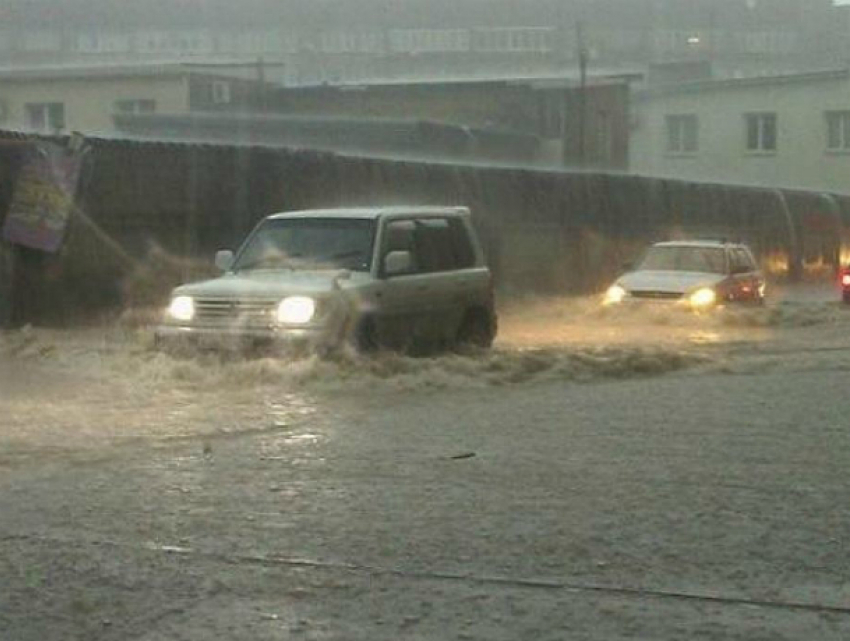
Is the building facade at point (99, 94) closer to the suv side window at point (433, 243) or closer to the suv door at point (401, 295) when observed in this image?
the suv side window at point (433, 243)

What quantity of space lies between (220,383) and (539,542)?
23.9 feet

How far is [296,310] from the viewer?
1549cm

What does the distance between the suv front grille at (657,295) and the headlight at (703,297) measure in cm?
20

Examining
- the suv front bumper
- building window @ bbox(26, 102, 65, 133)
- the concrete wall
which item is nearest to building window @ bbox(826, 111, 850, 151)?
the concrete wall

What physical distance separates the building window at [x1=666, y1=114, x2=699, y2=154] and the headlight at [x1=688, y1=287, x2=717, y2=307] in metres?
38.1

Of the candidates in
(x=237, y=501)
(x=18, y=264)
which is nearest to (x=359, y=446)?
(x=237, y=501)

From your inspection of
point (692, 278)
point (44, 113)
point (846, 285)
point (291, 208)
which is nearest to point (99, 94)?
point (44, 113)

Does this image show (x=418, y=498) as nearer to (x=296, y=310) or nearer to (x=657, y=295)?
(x=296, y=310)

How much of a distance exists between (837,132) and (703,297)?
126ft

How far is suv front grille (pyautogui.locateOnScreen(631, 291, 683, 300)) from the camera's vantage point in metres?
25.1

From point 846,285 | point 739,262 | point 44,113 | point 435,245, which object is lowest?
point 846,285

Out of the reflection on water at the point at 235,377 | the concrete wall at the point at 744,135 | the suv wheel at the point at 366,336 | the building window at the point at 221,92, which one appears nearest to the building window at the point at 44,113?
the building window at the point at 221,92

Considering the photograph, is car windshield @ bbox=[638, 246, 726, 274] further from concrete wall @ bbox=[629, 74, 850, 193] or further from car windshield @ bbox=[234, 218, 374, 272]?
concrete wall @ bbox=[629, 74, 850, 193]

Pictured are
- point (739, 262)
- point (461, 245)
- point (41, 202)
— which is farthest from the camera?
point (739, 262)
